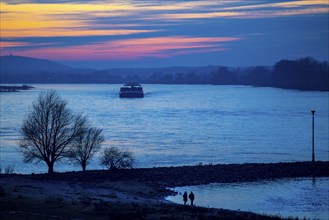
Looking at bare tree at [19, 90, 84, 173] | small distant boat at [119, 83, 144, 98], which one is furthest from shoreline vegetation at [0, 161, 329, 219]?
small distant boat at [119, 83, 144, 98]

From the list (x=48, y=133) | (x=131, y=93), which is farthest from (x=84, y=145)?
(x=131, y=93)

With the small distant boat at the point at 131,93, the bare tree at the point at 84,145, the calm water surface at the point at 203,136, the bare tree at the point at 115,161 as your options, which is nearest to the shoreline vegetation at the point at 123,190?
the bare tree at the point at 115,161

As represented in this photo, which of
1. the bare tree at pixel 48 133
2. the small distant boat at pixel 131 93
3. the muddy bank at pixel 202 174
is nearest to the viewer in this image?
the muddy bank at pixel 202 174

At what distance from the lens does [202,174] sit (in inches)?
1272

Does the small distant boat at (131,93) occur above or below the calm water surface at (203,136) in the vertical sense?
above

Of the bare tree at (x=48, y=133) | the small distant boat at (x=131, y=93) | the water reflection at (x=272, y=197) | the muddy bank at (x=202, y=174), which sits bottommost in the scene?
the water reflection at (x=272, y=197)

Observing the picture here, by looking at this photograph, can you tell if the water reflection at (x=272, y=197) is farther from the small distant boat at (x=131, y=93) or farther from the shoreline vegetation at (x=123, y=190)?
the small distant boat at (x=131, y=93)

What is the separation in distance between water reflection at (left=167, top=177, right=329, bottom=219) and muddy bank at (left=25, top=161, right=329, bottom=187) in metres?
0.97

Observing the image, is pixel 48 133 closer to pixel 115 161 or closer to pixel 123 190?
pixel 115 161

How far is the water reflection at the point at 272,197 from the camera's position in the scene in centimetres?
2421

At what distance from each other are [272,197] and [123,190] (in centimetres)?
661

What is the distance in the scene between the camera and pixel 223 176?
32.1m

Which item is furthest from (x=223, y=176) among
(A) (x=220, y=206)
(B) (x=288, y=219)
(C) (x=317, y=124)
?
(C) (x=317, y=124)

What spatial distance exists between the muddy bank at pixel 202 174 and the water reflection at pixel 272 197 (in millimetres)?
966
